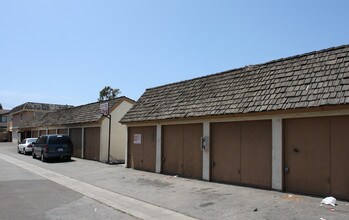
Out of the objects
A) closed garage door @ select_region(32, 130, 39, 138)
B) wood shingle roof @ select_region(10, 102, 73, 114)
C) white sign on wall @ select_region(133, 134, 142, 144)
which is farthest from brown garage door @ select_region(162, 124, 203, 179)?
wood shingle roof @ select_region(10, 102, 73, 114)

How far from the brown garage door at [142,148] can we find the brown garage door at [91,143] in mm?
6789

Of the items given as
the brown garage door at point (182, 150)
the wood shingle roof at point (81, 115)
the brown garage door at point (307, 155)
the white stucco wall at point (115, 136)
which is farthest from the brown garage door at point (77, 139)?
the brown garage door at point (307, 155)

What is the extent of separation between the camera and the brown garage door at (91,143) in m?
27.3

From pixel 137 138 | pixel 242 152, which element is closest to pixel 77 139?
pixel 137 138

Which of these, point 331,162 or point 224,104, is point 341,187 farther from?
point 224,104

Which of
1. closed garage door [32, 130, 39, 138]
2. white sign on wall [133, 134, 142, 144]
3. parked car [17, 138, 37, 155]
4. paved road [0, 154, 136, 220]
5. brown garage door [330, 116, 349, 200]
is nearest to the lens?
paved road [0, 154, 136, 220]

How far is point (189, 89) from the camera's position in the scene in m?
17.9

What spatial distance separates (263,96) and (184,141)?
4.83m

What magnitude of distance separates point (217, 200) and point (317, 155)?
3.11 meters

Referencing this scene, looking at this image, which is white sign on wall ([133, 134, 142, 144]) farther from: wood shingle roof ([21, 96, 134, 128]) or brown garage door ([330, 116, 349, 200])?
brown garage door ([330, 116, 349, 200])

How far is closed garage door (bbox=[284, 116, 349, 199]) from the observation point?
1038 cm

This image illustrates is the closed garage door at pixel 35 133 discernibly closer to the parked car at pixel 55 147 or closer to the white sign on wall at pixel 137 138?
Answer: the parked car at pixel 55 147

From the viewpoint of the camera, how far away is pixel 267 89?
→ 13.0 m

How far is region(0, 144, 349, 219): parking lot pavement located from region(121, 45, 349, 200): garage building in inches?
24.4
